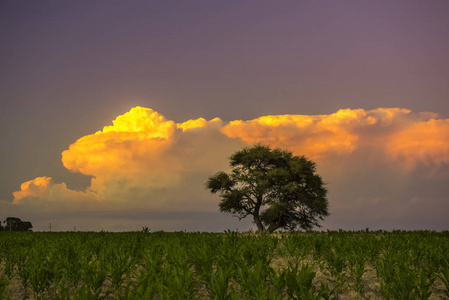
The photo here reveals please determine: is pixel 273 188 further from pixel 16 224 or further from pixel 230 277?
pixel 16 224

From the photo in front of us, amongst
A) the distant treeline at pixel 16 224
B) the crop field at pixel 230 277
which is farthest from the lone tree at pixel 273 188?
the distant treeline at pixel 16 224

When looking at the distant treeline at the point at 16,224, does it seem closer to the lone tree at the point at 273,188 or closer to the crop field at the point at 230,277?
the lone tree at the point at 273,188

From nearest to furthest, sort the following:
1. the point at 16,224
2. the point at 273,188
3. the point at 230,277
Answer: the point at 230,277
the point at 273,188
the point at 16,224

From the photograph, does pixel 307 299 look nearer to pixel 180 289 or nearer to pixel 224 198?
pixel 180 289

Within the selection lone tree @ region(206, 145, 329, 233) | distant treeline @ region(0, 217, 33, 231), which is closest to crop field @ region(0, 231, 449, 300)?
lone tree @ region(206, 145, 329, 233)

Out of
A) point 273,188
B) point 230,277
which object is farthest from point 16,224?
point 230,277

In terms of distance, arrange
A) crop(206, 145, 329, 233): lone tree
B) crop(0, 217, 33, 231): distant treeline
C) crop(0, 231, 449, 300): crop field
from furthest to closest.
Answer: crop(0, 217, 33, 231): distant treeline
crop(206, 145, 329, 233): lone tree
crop(0, 231, 449, 300): crop field

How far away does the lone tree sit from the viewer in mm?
40562

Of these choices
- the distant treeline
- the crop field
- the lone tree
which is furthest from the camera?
the distant treeline

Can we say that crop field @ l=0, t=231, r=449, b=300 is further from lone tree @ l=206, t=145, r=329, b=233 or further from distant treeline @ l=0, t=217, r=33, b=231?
distant treeline @ l=0, t=217, r=33, b=231

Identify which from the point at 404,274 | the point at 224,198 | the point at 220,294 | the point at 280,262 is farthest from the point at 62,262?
the point at 224,198

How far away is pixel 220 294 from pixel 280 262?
612 cm

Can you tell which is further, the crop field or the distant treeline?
the distant treeline

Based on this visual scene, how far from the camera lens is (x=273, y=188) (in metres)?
41.2
